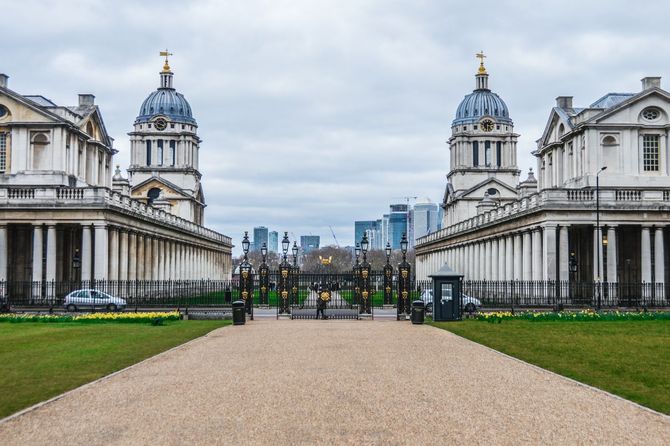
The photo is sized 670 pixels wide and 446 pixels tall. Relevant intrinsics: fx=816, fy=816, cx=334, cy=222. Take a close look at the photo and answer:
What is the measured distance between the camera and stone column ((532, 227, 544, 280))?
57484 millimetres

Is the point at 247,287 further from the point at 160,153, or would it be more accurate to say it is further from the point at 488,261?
the point at 160,153

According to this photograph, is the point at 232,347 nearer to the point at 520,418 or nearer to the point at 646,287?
the point at 520,418

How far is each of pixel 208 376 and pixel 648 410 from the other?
9.94 m

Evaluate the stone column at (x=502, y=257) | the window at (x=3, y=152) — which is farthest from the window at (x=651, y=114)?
the window at (x=3, y=152)

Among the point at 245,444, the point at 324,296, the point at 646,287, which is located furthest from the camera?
the point at 646,287

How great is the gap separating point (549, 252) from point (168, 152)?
71189mm

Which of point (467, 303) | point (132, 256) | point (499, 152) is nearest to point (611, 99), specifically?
point (467, 303)

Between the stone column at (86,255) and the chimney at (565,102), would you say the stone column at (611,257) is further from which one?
the stone column at (86,255)

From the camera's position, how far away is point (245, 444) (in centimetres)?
1242

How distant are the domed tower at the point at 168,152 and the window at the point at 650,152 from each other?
6531 centimetres

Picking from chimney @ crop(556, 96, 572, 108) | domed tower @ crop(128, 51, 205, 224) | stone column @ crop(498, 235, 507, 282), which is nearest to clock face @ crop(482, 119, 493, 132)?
domed tower @ crop(128, 51, 205, 224)

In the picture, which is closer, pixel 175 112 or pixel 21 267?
pixel 21 267

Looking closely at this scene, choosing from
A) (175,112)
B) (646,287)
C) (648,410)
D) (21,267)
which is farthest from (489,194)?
(648,410)

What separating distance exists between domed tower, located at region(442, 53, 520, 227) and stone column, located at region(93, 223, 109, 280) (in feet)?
224
